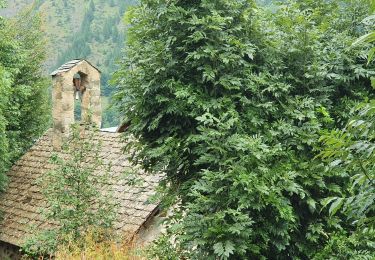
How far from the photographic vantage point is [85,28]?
97750 millimetres

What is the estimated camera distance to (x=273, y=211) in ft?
18.0

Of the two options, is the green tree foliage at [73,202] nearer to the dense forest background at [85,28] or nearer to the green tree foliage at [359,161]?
the green tree foliage at [359,161]

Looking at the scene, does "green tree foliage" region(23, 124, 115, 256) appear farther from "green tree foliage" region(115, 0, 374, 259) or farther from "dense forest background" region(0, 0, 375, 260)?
"green tree foliage" region(115, 0, 374, 259)

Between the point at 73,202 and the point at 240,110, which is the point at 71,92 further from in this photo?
the point at 240,110

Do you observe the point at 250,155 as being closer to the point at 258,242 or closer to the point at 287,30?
the point at 258,242

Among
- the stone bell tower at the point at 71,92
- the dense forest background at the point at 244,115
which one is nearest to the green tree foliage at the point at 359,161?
the dense forest background at the point at 244,115

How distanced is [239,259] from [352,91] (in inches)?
98.2

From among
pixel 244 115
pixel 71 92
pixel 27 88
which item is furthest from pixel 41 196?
pixel 244 115

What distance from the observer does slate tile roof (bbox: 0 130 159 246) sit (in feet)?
33.5

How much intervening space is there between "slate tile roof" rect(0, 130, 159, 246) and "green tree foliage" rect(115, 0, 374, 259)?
11.3ft

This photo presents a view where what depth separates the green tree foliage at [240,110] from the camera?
534 cm

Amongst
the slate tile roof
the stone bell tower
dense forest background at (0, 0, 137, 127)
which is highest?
the stone bell tower

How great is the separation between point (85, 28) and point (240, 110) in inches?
3784

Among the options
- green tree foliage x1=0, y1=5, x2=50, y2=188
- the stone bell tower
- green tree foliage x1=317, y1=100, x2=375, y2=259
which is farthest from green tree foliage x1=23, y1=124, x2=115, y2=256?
green tree foliage x1=0, y1=5, x2=50, y2=188
